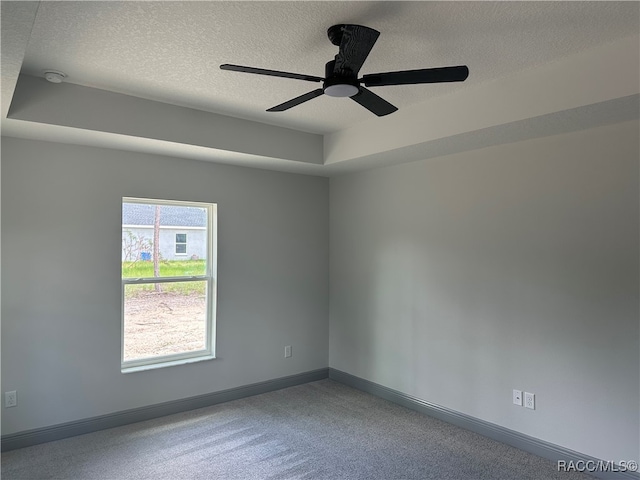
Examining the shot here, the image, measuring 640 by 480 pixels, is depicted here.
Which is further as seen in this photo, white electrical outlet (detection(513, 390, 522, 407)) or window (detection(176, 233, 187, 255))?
window (detection(176, 233, 187, 255))

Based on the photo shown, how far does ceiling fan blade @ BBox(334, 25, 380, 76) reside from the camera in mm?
1969

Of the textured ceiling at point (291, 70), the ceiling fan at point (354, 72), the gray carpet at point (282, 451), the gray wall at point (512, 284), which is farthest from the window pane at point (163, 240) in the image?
the ceiling fan at point (354, 72)

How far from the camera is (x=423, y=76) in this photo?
6.60 ft

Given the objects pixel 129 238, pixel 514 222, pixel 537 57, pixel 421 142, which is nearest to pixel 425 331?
pixel 514 222

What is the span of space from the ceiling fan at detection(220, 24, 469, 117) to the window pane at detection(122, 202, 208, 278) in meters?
2.22

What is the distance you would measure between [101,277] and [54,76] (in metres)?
1.57

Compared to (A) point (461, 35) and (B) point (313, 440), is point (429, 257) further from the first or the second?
(A) point (461, 35)

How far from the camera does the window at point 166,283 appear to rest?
3842 mm

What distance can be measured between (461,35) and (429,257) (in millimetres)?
2104

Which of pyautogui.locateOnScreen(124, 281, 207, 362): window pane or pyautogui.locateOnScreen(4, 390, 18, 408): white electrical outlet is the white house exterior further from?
pyautogui.locateOnScreen(4, 390, 18, 408): white electrical outlet

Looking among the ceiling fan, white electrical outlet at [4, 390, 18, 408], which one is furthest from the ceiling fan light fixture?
white electrical outlet at [4, 390, 18, 408]

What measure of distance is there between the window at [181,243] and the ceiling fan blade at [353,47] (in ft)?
8.35

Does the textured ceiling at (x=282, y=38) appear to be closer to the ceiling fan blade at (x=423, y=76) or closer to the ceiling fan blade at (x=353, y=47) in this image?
the ceiling fan blade at (x=353, y=47)

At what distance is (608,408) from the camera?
286 centimetres
